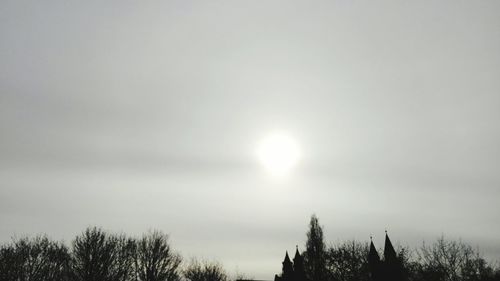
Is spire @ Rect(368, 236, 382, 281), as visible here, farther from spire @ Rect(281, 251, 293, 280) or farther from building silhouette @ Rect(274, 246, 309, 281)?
spire @ Rect(281, 251, 293, 280)

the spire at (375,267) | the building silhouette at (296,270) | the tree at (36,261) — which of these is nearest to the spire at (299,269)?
the building silhouette at (296,270)

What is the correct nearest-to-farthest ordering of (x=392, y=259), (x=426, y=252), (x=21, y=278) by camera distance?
(x=392, y=259) → (x=21, y=278) → (x=426, y=252)

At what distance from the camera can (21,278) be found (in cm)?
4378

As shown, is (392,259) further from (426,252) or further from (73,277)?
(73,277)

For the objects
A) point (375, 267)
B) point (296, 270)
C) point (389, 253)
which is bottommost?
point (296, 270)

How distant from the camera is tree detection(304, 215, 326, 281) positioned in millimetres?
58906

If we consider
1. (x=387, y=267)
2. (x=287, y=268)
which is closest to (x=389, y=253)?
(x=387, y=267)

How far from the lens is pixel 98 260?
44.5 m

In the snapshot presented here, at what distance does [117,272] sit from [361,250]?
41833 mm

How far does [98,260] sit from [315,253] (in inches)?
1417

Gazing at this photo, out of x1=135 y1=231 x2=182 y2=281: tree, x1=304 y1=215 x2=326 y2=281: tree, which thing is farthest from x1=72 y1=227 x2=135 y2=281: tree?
x1=304 y1=215 x2=326 y2=281: tree

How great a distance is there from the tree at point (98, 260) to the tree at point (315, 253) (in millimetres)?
29540

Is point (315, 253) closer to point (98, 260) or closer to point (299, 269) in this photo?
point (299, 269)

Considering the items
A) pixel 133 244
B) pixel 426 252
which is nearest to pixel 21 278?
pixel 133 244
